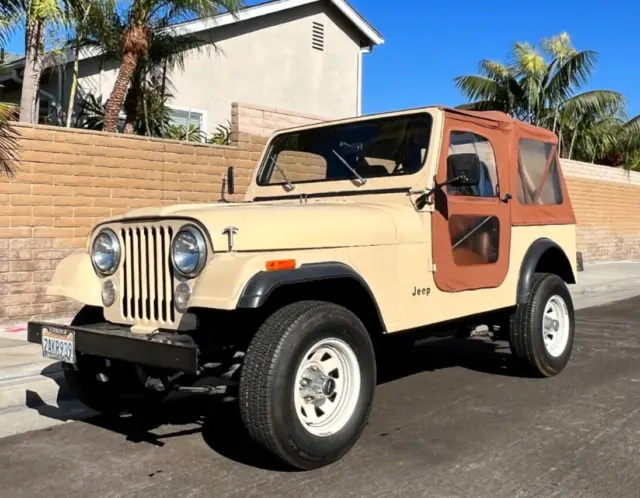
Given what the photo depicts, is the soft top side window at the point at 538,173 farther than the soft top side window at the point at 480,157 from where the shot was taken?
Yes

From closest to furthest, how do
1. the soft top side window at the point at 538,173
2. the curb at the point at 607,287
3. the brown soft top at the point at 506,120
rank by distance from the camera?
the brown soft top at the point at 506,120 → the soft top side window at the point at 538,173 → the curb at the point at 607,287

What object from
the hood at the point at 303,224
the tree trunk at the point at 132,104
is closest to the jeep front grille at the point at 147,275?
the hood at the point at 303,224

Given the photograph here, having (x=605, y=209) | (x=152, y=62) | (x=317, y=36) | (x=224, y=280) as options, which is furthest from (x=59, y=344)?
(x=605, y=209)

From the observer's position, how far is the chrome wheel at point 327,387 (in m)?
4.05

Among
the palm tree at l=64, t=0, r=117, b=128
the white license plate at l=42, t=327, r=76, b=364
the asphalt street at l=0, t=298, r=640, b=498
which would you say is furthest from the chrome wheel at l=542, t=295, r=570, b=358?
the palm tree at l=64, t=0, r=117, b=128

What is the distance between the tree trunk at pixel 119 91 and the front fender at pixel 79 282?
655cm

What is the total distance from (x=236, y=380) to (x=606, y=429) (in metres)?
2.48

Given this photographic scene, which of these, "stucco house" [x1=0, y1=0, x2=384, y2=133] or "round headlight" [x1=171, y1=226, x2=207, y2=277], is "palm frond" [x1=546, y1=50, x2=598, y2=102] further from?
"round headlight" [x1=171, y1=226, x2=207, y2=277]

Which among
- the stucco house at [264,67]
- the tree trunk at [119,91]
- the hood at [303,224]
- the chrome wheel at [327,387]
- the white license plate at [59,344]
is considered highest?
the stucco house at [264,67]

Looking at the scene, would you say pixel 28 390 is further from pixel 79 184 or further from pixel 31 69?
pixel 31 69

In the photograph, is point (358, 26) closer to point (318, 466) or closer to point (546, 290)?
point (546, 290)

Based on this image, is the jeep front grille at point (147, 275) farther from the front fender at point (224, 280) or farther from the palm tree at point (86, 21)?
the palm tree at point (86, 21)

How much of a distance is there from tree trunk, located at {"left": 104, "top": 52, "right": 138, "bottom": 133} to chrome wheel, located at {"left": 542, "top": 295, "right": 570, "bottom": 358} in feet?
23.1

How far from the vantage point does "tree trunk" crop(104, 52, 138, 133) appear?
10781 mm
